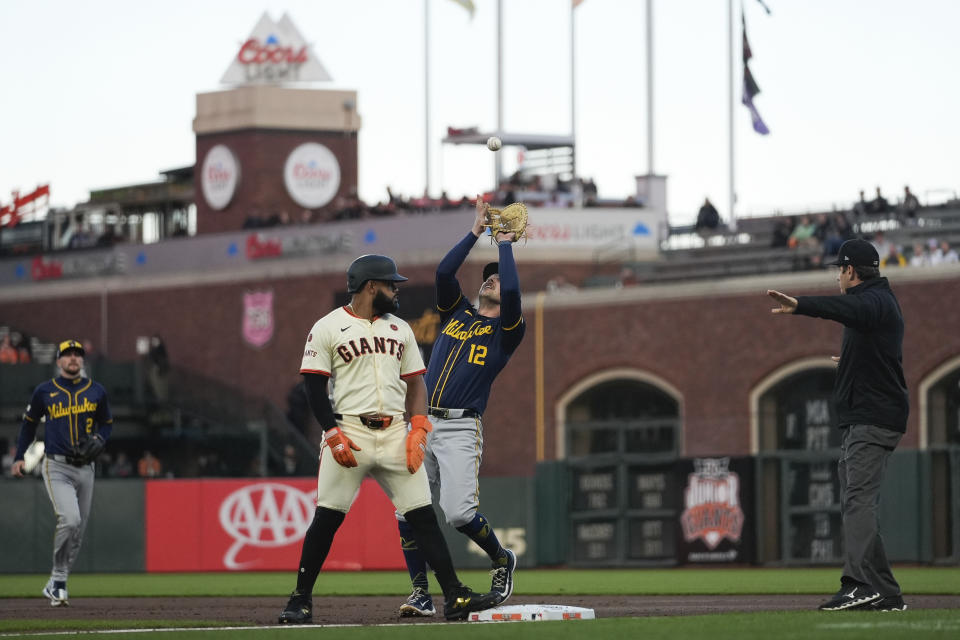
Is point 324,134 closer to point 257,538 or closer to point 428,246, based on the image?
point 428,246

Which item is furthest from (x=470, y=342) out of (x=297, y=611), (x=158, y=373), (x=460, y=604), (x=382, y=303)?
(x=158, y=373)

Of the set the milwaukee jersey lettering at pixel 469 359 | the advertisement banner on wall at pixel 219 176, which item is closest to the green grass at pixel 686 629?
the milwaukee jersey lettering at pixel 469 359

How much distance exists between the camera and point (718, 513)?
28.5m

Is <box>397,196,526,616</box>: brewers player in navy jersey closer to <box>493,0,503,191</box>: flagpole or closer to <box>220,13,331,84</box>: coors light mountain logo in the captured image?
<box>493,0,503,191</box>: flagpole

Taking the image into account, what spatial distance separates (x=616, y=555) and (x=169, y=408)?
16.8m

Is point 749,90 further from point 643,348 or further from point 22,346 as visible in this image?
point 22,346

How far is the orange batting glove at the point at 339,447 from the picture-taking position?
11141 mm

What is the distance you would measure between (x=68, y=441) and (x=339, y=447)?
5.39 m

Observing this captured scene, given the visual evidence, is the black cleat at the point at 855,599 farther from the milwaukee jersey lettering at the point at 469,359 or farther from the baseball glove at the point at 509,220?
the baseball glove at the point at 509,220

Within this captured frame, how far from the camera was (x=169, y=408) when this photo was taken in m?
43.0

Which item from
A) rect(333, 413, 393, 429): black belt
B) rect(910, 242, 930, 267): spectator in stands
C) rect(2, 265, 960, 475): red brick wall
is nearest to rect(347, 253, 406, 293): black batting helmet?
rect(333, 413, 393, 429): black belt

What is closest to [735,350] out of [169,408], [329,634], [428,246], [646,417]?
[646,417]

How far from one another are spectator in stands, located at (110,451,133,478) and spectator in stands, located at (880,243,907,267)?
1714cm

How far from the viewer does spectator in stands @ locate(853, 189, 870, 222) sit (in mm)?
35912
